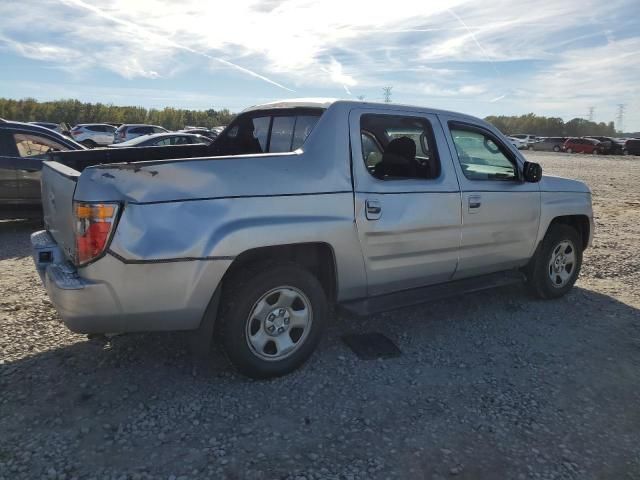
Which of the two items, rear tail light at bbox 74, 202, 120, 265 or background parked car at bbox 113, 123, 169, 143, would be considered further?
background parked car at bbox 113, 123, 169, 143

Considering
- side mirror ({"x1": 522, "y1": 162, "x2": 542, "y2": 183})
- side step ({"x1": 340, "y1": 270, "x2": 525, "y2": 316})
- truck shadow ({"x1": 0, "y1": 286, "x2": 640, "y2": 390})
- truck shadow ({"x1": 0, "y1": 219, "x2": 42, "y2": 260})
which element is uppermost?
side mirror ({"x1": 522, "y1": 162, "x2": 542, "y2": 183})

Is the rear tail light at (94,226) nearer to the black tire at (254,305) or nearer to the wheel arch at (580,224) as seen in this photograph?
the black tire at (254,305)

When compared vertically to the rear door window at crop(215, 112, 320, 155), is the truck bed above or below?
below

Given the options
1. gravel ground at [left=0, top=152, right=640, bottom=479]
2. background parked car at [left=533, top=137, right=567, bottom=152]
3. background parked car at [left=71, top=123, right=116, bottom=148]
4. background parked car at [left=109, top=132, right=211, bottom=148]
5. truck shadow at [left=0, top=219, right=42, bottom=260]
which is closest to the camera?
gravel ground at [left=0, top=152, right=640, bottom=479]

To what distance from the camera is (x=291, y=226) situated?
328 cm

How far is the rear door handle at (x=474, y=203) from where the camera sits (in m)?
4.27

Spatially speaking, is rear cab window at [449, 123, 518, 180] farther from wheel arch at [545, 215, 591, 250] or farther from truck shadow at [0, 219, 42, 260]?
truck shadow at [0, 219, 42, 260]

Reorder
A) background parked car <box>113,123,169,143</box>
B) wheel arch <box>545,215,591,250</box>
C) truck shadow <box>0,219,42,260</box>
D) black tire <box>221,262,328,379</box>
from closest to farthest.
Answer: black tire <box>221,262,328,379</box>, wheel arch <box>545,215,591,250</box>, truck shadow <box>0,219,42,260</box>, background parked car <box>113,123,169,143</box>

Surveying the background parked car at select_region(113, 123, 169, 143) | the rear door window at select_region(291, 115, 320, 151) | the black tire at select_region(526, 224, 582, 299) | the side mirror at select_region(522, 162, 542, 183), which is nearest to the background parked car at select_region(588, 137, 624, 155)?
the background parked car at select_region(113, 123, 169, 143)

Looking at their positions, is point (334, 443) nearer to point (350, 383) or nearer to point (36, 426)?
point (350, 383)

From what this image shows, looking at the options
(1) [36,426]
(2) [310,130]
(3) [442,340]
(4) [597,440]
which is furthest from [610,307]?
(1) [36,426]

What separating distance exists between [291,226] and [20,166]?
6410 mm

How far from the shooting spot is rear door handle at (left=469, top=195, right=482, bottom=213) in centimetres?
427

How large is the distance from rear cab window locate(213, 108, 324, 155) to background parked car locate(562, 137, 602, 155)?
4641 cm
